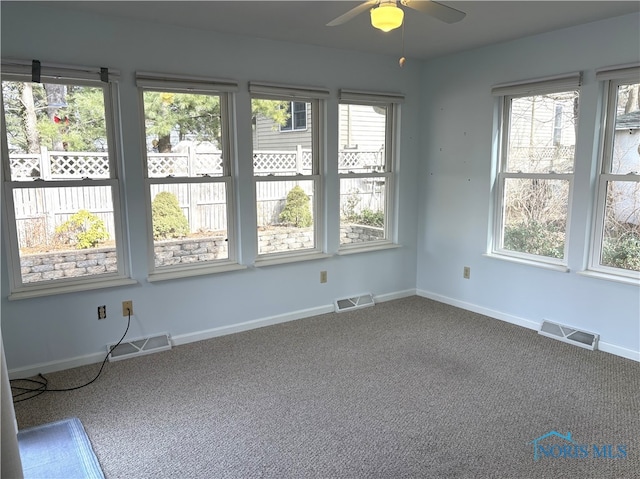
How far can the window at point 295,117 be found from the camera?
409cm

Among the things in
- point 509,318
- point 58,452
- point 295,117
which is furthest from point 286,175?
point 58,452

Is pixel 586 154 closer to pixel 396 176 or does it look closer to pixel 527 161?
pixel 527 161

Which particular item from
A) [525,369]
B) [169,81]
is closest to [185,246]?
[169,81]

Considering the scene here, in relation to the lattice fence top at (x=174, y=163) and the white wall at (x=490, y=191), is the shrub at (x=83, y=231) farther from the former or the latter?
the white wall at (x=490, y=191)

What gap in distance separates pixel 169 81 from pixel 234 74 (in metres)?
0.53

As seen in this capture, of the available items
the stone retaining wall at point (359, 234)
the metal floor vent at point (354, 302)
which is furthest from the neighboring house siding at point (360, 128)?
the metal floor vent at point (354, 302)

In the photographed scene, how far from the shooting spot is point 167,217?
367 centimetres

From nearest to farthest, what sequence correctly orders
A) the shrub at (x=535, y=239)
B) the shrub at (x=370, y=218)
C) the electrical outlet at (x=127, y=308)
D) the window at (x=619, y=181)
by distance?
the window at (x=619, y=181)
the electrical outlet at (x=127, y=308)
the shrub at (x=535, y=239)
the shrub at (x=370, y=218)

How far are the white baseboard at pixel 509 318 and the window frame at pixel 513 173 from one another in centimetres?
52

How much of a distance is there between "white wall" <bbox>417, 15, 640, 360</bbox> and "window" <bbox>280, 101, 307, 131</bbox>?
134 cm

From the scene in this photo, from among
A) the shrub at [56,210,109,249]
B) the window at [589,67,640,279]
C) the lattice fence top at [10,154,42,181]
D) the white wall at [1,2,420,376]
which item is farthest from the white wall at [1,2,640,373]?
the lattice fence top at [10,154,42,181]

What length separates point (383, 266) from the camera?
4.84m

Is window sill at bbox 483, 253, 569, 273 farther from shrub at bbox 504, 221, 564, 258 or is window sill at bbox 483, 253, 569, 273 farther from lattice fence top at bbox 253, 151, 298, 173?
lattice fence top at bbox 253, 151, 298, 173

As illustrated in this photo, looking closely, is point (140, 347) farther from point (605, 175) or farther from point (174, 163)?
point (605, 175)
